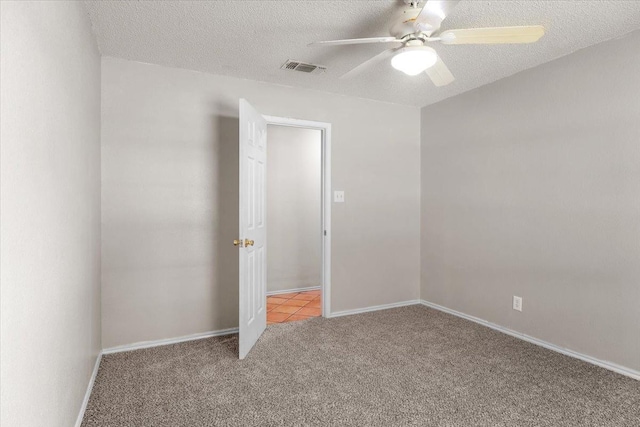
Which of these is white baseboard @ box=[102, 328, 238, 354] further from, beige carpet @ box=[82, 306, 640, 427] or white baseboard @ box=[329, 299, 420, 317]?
white baseboard @ box=[329, 299, 420, 317]

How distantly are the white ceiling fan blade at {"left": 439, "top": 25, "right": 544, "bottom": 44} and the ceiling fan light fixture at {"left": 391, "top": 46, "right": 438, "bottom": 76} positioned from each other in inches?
3.8

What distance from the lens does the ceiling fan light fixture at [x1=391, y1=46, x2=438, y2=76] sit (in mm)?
1941

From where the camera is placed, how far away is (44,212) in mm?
1286

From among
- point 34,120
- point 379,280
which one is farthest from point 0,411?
point 379,280

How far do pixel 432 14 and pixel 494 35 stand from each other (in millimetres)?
351

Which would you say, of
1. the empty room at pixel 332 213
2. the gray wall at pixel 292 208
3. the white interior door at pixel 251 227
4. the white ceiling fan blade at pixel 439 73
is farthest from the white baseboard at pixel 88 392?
the white ceiling fan blade at pixel 439 73

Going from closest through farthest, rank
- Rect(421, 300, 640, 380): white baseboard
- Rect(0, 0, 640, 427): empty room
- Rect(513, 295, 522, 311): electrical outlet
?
Rect(0, 0, 640, 427): empty room, Rect(421, 300, 640, 380): white baseboard, Rect(513, 295, 522, 311): electrical outlet

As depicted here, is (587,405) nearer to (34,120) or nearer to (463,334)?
(463,334)

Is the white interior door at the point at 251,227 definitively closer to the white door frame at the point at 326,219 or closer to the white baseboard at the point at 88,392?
the white door frame at the point at 326,219

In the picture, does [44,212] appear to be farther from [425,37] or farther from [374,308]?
[374,308]

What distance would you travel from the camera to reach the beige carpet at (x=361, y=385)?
6.32 feet

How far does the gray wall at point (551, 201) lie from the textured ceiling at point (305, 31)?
32 cm

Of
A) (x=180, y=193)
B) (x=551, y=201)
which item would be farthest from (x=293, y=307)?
(x=551, y=201)

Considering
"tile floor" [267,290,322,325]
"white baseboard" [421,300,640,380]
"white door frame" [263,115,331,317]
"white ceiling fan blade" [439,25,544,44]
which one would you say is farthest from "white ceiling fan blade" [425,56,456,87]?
"tile floor" [267,290,322,325]
